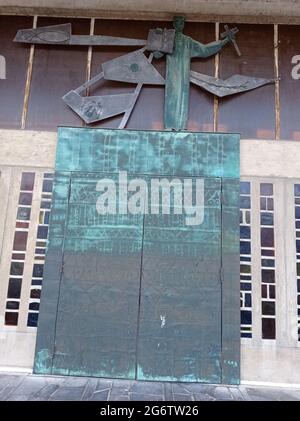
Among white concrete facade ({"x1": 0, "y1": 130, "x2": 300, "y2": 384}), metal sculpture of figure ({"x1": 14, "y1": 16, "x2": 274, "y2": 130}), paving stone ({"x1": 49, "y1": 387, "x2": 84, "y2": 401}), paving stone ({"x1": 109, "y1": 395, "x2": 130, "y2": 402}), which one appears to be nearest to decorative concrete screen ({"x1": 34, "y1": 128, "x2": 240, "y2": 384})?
white concrete facade ({"x1": 0, "y1": 130, "x2": 300, "y2": 384})

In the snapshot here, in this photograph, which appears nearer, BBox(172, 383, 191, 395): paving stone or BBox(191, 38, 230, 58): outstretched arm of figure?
BBox(172, 383, 191, 395): paving stone

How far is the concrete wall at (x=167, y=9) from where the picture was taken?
577 cm

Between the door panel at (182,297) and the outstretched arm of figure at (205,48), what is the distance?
2.04m

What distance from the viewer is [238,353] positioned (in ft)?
16.0

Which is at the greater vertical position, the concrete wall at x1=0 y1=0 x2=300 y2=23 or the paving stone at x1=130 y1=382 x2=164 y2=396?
the concrete wall at x1=0 y1=0 x2=300 y2=23

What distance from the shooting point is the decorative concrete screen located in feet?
16.0

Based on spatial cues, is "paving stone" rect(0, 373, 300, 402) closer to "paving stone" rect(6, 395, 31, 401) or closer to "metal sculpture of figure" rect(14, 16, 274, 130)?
"paving stone" rect(6, 395, 31, 401)

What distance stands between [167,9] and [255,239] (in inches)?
151

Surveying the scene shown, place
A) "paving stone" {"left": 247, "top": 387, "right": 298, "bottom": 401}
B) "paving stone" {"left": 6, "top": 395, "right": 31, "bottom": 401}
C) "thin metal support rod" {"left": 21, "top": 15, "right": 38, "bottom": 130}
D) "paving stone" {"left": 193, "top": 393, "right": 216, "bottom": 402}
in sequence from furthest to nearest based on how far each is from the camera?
1. "thin metal support rod" {"left": 21, "top": 15, "right": 38, "bottom": 130}
2. "paving stone" {"left": 247, "top": 387, "right": 298, "bottom": 401}
3. "paving stone" {"left": 193, "top": 393, "right": 216, "bottom": 402}
4. "paving stone" {"left": 6, "top": 395, "right": 31, "bottom": 401}

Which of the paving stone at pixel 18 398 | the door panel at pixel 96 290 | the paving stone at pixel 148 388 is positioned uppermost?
the door panel at pixel 96 290

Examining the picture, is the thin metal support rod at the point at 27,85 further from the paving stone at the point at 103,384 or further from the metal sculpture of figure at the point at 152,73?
the paving stone at the point at 103,384

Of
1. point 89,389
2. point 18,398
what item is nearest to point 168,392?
point 89,389

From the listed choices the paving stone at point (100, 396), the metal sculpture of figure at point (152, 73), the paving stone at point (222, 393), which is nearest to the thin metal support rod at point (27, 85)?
the metal sculpture of figure at point (152, 73)
